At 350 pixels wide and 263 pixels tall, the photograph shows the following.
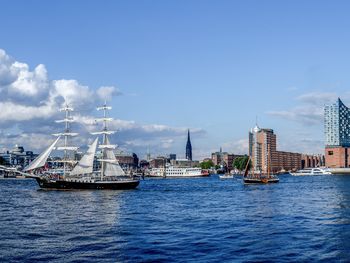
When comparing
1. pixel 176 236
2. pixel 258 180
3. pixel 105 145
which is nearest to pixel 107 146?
pixel 105 145

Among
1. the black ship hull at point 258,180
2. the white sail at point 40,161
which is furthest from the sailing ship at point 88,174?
the black ship hull at point 258,180

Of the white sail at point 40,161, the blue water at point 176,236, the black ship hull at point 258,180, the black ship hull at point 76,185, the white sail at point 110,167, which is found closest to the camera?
the blue water at point 176,236

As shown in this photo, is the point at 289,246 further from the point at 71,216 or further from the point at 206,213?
the point at 71,216

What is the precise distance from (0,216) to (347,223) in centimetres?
3618

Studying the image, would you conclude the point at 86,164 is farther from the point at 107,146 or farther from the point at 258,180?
the point at 258,180

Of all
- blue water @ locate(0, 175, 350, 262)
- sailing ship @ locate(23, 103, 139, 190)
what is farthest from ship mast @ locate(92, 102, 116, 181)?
blue water @ locate(0, 175, 350, 262)

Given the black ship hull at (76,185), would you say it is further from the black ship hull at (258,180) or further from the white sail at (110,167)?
the black ship hull at (258,180)

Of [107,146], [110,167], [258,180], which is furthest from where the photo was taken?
[258,180]

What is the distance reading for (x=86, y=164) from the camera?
4631 inches

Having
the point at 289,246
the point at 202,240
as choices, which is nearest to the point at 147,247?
the point at 202,240

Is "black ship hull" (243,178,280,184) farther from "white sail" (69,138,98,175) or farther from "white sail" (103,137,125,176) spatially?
"white sail" (69,138,98,175)

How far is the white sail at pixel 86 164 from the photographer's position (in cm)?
11700

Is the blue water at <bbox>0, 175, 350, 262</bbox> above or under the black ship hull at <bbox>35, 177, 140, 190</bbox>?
under

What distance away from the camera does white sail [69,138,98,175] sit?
117m
